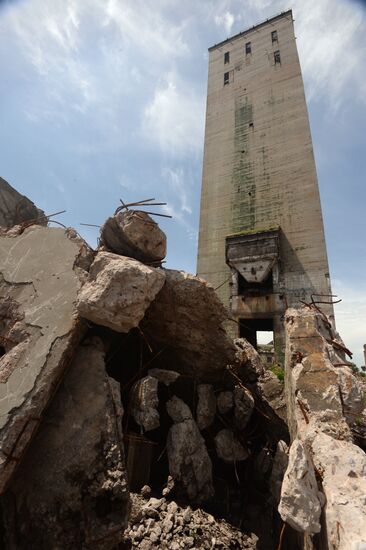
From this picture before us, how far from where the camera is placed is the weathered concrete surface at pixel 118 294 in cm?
264

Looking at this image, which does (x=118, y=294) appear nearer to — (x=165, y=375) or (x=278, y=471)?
(x=165, y=375)

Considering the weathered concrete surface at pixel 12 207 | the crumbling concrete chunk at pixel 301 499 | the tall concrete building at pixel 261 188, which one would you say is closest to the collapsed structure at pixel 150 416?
the crumbling concrete chunk at pixel 301 499

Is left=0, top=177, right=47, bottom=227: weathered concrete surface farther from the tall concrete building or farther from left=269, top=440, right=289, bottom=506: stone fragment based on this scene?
left=269, top=440, right=289, bottom=506: stone fragment

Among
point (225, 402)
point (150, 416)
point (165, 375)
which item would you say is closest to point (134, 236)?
point (165, 375)

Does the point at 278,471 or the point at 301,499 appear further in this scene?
the point at 278,471

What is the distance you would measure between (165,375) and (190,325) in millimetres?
705

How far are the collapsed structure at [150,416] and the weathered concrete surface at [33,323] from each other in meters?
0.01

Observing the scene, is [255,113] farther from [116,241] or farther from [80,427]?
[80,427]

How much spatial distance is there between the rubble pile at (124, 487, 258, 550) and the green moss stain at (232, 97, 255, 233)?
11.2 meters

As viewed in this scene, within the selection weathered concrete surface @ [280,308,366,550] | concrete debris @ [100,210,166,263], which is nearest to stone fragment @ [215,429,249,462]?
weathered concrete surface @ [280,308,366,550]

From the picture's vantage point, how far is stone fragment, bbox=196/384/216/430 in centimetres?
371

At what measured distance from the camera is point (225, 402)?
3.96 meters

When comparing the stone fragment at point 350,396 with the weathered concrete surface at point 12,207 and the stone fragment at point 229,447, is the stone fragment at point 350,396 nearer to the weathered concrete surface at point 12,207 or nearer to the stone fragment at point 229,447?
the stone fragment at point 229,447

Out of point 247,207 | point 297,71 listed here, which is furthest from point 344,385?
point 297,71
